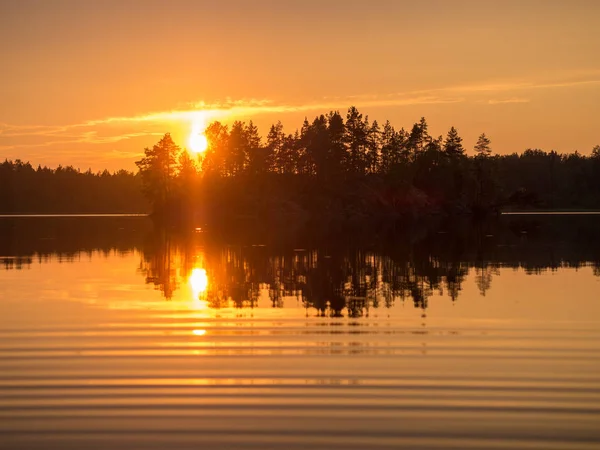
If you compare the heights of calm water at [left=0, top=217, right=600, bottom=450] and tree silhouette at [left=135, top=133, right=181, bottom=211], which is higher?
tree silhouette at [left=135, top=133, right=181, bottom=211]

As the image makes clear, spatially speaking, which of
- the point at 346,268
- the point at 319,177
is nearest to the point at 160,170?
the point at 319,177

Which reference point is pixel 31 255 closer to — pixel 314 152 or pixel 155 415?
pixel 155 415

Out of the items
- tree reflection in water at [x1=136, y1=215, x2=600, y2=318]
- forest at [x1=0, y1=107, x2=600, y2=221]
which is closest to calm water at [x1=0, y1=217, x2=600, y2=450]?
tree reflection in water at [x1=136, y1=215, x2=600, y2=318]

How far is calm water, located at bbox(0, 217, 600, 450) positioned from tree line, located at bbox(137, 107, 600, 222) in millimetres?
117225

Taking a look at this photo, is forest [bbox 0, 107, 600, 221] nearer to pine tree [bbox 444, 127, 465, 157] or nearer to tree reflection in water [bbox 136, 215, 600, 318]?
pine tree [bbox 444, 127, 465, 157]

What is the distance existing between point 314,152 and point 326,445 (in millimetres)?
147840

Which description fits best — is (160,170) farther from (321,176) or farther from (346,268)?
(346,268)

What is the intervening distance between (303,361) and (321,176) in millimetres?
141192

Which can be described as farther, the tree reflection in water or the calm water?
the tree reflection in water

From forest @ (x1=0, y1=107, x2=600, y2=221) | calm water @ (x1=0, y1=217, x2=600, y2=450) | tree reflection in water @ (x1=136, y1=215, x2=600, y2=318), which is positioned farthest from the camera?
forest @ (x1=0, y1=107, x2=600, y2=221)

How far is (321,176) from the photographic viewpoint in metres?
155

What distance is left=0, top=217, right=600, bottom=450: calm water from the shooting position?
996 centimetres

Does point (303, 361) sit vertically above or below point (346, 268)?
below

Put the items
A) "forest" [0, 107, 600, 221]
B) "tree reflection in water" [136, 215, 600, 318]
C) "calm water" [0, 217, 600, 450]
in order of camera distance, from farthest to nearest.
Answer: "forest" [0, 107, 600, 221], "tree reflection in water" [136, 215, 600, 318], "calm water" [0, 217, 600, 450]
